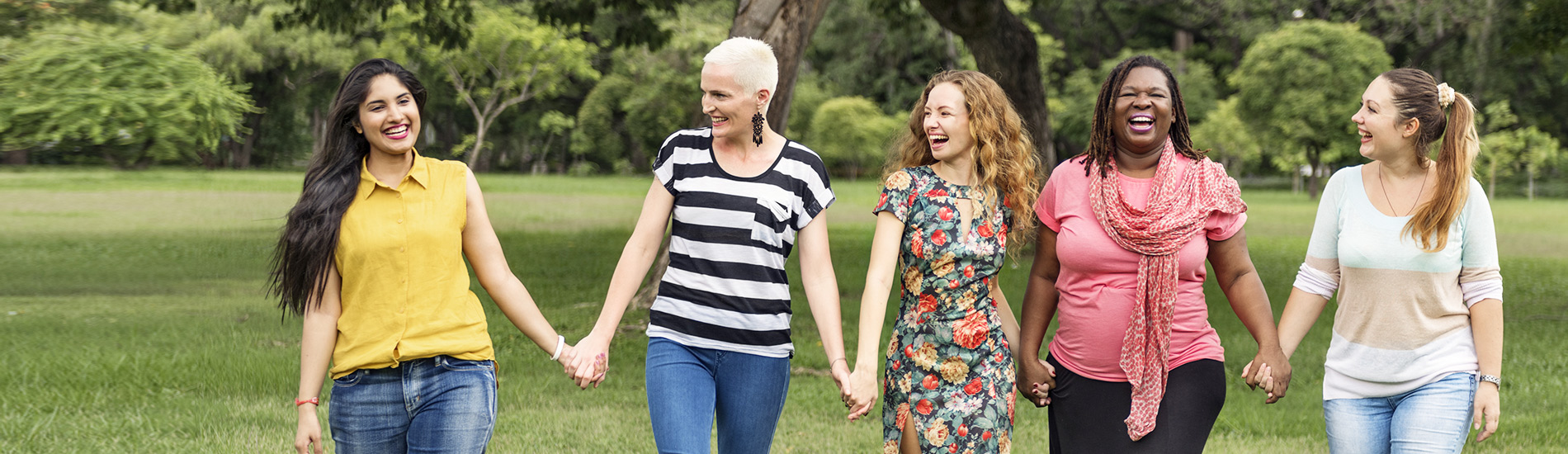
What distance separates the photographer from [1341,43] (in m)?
38.3

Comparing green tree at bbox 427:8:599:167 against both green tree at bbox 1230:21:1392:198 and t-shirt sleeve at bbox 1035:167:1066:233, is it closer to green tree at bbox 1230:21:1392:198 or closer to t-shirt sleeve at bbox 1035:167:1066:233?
green tree at bbox 1230:21:1392:198

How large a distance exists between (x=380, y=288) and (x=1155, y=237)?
2.05 meters

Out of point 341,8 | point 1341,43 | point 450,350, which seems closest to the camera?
point 450,350

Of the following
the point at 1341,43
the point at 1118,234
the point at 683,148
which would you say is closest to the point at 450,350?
the point at 683,148

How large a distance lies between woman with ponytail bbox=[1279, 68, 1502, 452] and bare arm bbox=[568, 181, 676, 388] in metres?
1.94

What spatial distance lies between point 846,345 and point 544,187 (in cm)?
3494

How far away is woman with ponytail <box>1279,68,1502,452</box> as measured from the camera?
326 cm

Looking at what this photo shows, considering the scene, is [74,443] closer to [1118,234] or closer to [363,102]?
[363,102]

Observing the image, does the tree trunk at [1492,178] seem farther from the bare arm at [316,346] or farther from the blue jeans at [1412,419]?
the bare arm at [316,346]

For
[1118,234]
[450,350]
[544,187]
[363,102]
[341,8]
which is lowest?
[544,187]

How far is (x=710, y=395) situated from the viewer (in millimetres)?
3379

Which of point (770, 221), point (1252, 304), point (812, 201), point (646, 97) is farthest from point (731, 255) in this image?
point (646, 97)

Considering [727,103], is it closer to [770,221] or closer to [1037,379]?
[770,221]

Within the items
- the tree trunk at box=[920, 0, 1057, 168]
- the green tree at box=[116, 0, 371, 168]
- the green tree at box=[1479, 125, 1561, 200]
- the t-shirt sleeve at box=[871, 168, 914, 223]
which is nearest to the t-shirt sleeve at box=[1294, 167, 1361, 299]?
the t-shirt sleeve at box=[871, 168, 914, 223]
